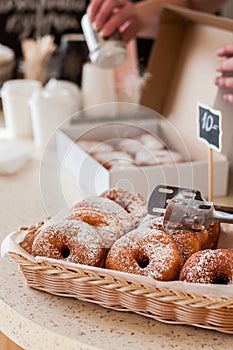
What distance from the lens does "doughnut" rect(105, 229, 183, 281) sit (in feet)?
3.64

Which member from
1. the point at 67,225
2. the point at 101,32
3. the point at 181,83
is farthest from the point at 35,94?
the point at 67,225

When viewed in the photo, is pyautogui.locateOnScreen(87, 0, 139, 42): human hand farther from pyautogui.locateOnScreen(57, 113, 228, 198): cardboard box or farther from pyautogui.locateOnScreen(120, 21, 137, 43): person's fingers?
pyautogui.locateOnScreen(57, 113, 228, 198): cardboard box

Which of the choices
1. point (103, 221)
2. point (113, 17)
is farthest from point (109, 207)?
point (113, 17)

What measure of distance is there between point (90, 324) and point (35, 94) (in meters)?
1.35

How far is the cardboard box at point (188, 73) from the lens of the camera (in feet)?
6.34

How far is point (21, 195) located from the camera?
183 cm

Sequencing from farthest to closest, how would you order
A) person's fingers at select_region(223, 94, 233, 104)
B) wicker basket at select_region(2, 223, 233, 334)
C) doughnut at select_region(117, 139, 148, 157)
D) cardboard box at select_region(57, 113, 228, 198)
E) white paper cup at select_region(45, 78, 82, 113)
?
white paper cup at select_region(45, 78, 82, 113)
doughnut at select_region(117, 139, 148, 157)
person's fingers at select_region(223, 94, 233, 104)
cardboard box at select_region(57, 113, 228, 198)
wicker basket at select_region(2, 223, 233, 334)

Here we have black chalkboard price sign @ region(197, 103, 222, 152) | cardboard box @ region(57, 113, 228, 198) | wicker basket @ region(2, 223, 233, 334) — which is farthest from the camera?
cardboard box @ region(57, 113, 228, 198)

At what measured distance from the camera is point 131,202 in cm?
133

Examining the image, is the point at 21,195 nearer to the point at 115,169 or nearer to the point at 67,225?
the point at 115,169

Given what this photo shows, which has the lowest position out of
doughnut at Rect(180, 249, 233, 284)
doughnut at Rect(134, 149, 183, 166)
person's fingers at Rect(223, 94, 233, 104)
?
doughnut at Rect(134, 149, 183, 166)

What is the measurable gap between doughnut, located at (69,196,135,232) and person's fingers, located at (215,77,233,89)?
670mm

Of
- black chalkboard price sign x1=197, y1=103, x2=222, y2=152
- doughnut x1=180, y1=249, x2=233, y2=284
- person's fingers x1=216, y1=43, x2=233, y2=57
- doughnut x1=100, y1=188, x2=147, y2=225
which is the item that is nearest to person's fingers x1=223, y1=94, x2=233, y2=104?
person's fingers x1=216, y1=43, x2=233, y2=57

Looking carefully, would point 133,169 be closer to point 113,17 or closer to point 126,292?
point 126,292
